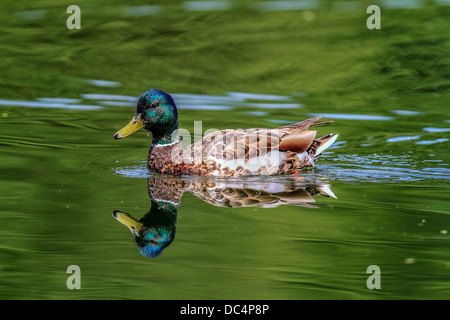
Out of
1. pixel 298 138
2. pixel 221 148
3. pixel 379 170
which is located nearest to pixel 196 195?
pixel 221 148

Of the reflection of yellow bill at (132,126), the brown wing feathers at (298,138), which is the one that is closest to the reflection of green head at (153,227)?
the reflection of yellow bill at (132,126)

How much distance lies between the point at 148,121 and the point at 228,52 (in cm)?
639

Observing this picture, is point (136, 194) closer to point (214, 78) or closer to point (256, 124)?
point (256, 124)

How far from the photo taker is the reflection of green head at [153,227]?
8.21m

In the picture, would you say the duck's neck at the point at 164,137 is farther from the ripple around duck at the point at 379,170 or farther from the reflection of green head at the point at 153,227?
the ripple around duck at the point at 379,170

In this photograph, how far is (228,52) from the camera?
17.2 meters

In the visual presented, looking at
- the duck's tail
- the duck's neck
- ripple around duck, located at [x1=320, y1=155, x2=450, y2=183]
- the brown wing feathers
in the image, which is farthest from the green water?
the duck's neck

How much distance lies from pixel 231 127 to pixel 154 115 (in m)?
2.21

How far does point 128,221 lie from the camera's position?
348 inches

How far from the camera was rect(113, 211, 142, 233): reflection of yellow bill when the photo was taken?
866 cm

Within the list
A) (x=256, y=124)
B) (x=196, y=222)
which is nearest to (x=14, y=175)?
(x=196, y=222)

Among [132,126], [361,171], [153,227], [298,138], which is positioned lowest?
[153,227]

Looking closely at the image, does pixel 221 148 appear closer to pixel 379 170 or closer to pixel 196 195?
pixel 196 195

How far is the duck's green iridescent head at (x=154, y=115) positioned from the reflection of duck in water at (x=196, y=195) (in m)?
0.72
